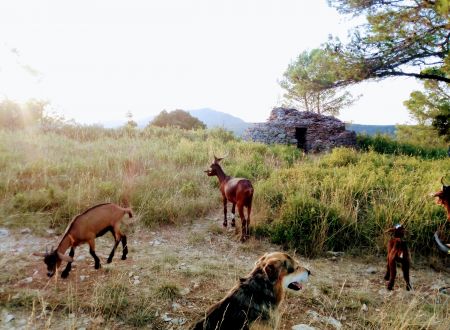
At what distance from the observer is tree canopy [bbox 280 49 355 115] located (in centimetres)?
1464

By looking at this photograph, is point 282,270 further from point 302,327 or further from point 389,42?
point 389,42

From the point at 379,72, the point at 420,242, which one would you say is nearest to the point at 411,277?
the point at 420,242

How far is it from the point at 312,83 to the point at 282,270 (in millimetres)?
13733

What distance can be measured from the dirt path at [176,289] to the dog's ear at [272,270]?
51cm

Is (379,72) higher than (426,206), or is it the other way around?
(379,72)

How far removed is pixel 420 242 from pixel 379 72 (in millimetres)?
10642

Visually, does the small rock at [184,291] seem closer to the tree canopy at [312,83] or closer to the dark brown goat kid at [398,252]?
the dark brown goat kid at [398,252]

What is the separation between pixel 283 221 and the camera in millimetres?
5180

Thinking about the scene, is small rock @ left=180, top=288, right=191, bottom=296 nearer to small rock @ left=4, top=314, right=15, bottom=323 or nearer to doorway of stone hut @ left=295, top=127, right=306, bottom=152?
small rock @ left=4, top=314, right=15, bottom=323

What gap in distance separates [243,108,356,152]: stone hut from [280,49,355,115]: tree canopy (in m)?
1.44

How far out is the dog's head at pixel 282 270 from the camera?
2840 mm

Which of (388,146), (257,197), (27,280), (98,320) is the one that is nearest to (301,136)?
(388,146)

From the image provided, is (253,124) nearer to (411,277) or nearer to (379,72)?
(379,72)

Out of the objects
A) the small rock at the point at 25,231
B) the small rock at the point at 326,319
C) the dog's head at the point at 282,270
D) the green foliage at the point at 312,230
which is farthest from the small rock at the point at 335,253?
the small rock at the point at 25,231
